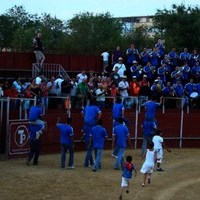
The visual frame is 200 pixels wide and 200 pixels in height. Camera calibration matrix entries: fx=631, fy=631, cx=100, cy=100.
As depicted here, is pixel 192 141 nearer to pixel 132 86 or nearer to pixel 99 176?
pixel 132 86

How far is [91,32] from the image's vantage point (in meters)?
88.8

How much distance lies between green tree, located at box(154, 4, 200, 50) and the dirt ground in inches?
1509

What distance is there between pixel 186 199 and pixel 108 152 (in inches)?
426

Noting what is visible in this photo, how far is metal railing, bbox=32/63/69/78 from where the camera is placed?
3125 centimetres

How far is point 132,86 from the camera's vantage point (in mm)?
29047

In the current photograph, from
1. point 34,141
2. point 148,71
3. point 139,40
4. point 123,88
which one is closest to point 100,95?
point 123,88

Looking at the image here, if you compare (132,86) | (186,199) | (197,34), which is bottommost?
(186,199)

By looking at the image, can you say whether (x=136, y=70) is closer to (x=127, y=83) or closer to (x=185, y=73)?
(x=127, y=83)

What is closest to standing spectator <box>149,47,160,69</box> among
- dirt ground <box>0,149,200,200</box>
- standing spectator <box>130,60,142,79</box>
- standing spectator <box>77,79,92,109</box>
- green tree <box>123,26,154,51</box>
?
standing spectator <box>130,60,142,79</box>

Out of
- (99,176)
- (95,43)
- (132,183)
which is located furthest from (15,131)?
(95,43)

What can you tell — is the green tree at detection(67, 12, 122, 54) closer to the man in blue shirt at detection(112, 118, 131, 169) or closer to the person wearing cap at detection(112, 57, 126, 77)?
the person wearing cap at detection(112, 57, 126, 77)

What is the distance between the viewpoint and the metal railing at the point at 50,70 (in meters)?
31.2

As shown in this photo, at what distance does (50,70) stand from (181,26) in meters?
32.9

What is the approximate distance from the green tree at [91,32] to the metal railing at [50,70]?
4770 centimetres
